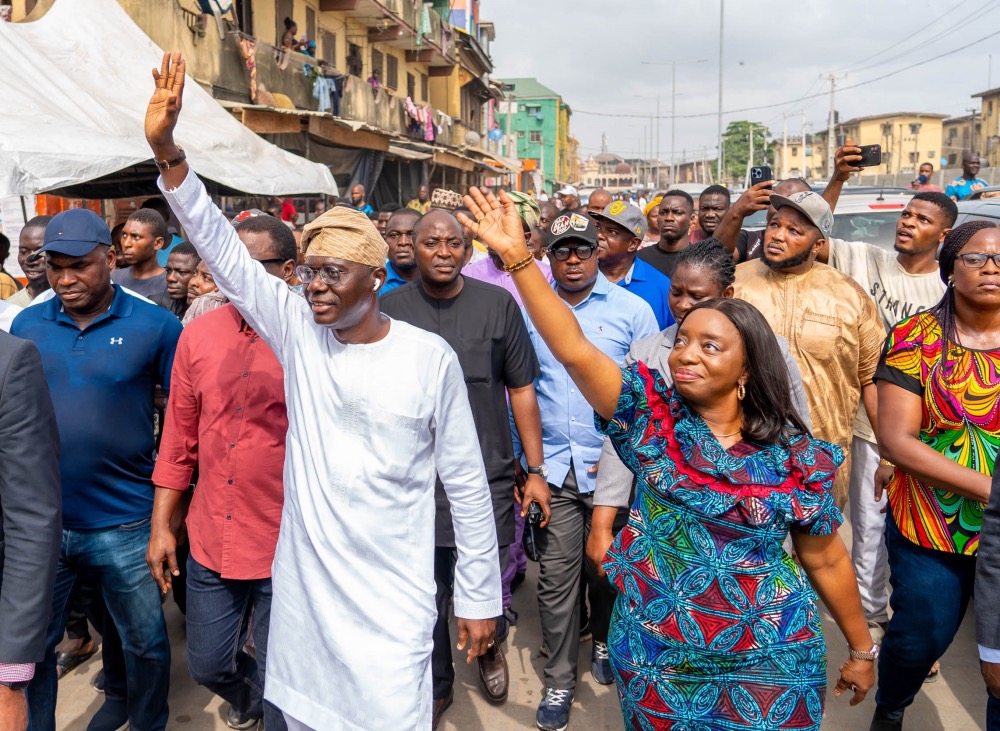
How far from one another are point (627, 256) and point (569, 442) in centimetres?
143

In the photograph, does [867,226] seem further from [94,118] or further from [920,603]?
[94,118]

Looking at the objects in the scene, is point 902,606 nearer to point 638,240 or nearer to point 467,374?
point 467,374

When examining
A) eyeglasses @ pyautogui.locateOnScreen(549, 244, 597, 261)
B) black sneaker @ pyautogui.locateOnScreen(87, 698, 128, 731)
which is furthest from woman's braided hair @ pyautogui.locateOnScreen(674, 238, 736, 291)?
black sneaker @ pyautogui.locateOnScreen(87, 698, 128, 731)

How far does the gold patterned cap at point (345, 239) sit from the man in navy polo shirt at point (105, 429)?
3.58 ft

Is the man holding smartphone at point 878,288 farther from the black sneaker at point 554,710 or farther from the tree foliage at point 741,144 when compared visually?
the tree foliage at point 741,144

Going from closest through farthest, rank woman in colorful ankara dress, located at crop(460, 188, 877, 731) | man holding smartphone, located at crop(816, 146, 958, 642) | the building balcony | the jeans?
woman in colorful ankara dress, located at crop(460, 188, 877, 731)
the jeans
man holding smartphone, located at crop(816, 146, 958, 642)
the building balcony

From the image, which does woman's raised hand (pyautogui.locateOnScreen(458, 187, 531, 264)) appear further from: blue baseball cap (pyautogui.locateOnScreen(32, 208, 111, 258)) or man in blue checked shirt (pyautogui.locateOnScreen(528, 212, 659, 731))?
blue baseball cap (pyautogui.locateOnScreen(32, 208, 111, 258))

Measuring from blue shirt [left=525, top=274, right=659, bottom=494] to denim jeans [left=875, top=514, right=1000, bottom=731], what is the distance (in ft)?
4.26

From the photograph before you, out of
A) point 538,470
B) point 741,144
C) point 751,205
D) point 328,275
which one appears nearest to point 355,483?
point 328,275

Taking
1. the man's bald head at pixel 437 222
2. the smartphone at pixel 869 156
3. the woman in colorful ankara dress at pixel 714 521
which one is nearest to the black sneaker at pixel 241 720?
the woman in colorful ankara dress at pixel 714 521

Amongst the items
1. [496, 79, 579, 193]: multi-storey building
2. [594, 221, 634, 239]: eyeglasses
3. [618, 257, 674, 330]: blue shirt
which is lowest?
[618, 257, 674, 330]: blue shirt

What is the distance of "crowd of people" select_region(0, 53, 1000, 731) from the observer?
2287 mm

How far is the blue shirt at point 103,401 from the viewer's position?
3209 millimetres

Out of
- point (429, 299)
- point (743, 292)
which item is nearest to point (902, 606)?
point (743, 292)
